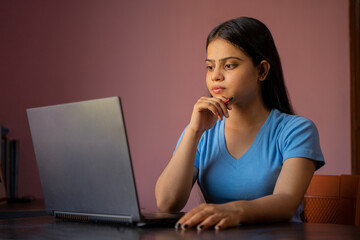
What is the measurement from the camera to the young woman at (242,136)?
1.27 m

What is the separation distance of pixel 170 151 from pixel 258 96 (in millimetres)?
1221

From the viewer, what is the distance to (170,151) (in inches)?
103

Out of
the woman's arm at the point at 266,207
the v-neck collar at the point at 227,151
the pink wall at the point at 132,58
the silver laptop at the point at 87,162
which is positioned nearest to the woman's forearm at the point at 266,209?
the woman's arm at the point at 266,207

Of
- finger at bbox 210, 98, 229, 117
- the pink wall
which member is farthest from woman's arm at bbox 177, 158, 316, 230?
the pink wall

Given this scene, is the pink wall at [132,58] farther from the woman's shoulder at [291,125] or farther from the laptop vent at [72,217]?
the laptop vent at [72,217]

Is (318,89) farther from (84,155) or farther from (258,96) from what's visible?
(84,155)

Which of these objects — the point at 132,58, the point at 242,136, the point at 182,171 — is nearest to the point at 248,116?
the point at 242,136

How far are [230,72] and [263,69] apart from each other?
0.15 meters

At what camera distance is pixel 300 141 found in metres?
1.26

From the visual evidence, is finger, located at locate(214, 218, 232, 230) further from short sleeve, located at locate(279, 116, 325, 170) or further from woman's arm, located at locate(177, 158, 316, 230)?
short sleeve, located at locate(279, 116, 325, 170)

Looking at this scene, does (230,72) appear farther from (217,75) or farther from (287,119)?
(287,119)

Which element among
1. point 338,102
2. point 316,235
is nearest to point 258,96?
point 316,235

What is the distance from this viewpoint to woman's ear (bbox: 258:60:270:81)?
1.41 meters

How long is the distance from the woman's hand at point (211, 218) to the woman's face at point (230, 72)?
49 cm
